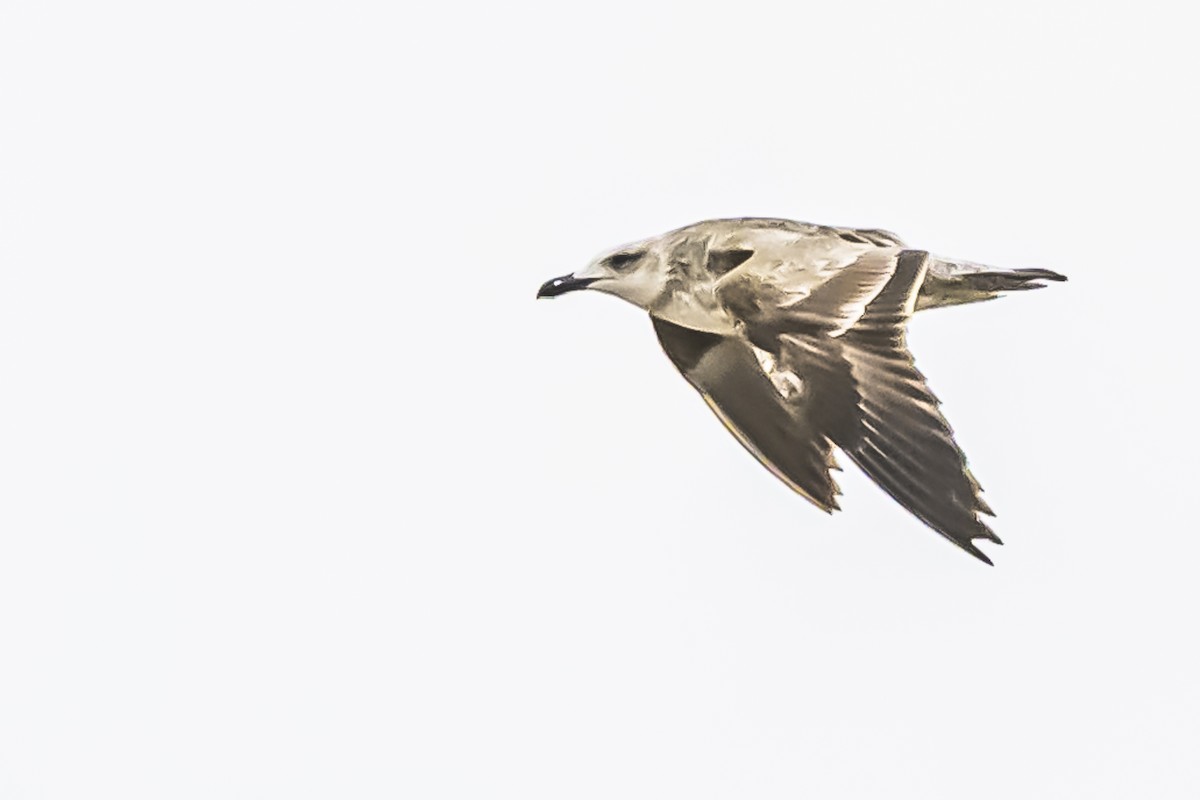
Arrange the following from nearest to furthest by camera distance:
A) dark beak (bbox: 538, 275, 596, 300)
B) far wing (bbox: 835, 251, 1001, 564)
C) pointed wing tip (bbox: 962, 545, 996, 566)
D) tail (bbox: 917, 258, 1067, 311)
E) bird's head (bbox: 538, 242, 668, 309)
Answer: pointed wing tip (bbox: 962, 545, 996, 566) < far wing (bbox: 835, 251, 1001, 564) < tail (bbox: 917, 258, 1067, 311) < bird's head (bbox: 538, 242, 668, 309) < dark beak (bbox: 538, 275, 596, 300)

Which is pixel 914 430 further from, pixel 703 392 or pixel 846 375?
pixel 703 392

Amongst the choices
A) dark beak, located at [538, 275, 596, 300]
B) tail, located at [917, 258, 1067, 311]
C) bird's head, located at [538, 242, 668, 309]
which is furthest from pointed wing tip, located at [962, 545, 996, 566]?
dark beak, located at [538, 275, 596, 300]

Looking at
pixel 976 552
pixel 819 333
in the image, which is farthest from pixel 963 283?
pixel 976 552

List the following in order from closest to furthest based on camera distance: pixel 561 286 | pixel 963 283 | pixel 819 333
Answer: pixel 819 333, pixel 963 283, pixel 561 286

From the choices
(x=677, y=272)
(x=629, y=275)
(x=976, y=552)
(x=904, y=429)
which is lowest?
(x=976, y=552)

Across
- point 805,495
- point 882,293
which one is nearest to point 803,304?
point 882,293

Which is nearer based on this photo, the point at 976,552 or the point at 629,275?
the point at 976,552

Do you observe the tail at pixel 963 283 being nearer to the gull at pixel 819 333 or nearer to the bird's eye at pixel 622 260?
the gull at pixel 819 333

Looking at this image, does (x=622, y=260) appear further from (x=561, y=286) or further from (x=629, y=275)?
(x=561, y=286)

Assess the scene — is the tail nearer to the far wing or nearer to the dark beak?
the far wing
